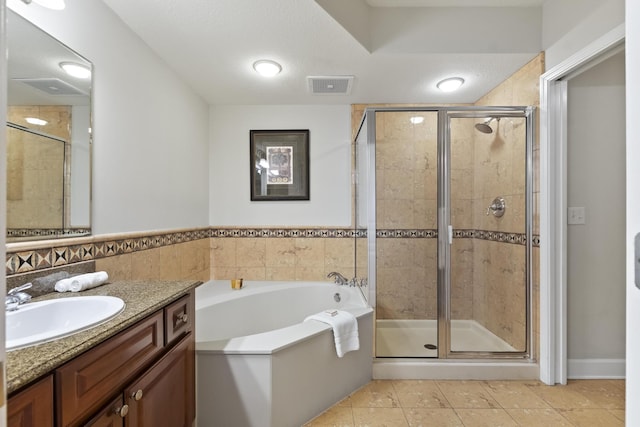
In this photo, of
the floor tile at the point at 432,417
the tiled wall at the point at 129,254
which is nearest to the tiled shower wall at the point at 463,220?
the floor tile at the point at 432,417

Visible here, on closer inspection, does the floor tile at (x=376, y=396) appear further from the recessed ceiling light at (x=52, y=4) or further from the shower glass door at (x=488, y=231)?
the recessed ceiling light at (x=52, y=4)

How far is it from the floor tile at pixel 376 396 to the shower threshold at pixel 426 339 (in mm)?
223

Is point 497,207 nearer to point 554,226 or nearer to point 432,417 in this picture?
point 554,226

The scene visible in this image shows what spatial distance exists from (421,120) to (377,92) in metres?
0.48

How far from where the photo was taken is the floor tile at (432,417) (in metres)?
1.64

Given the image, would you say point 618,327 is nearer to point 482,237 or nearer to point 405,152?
point 482,237

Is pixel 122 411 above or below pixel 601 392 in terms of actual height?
above

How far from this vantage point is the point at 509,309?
234 centimetres

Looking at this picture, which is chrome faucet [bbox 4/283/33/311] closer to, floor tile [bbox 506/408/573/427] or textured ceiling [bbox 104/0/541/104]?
textured ceiling [bbox 104/0/541/104]

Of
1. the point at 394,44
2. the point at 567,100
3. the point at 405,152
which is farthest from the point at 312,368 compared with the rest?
the point at 567,100

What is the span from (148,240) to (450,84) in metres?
2.47

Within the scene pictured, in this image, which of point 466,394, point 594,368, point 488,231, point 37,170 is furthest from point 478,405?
point 37,170

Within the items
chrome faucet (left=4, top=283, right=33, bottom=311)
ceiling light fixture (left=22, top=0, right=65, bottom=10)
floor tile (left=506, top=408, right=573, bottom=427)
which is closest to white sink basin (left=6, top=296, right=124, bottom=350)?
chrome faucet (left=4, top=283, right=33, bottom=311)

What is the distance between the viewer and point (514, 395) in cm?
191
